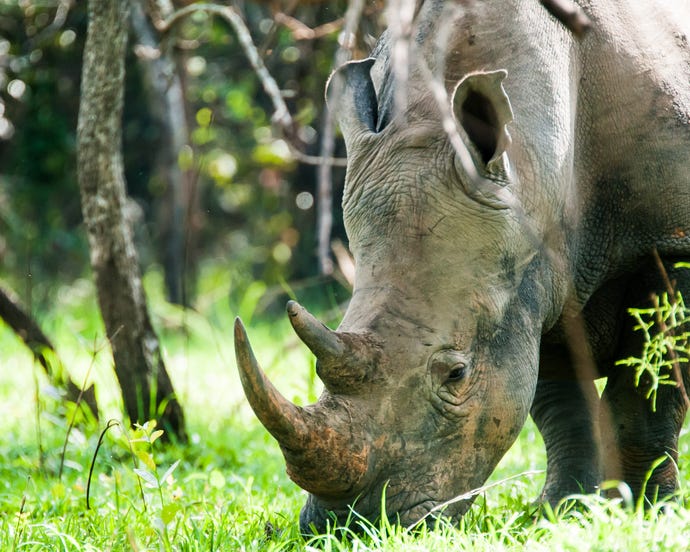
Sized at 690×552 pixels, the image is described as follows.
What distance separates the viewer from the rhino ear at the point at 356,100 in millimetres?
3859

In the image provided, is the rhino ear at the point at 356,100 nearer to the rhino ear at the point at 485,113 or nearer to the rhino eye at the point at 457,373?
the rhino ear at the point at 485,113

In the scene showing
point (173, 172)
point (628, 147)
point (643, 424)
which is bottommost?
point (173, 172)

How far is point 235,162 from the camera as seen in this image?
13.5 m

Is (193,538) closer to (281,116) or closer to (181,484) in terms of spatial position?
(181,484)

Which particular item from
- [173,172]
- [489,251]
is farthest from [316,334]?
[173,172]

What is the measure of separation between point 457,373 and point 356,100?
3.75 feet

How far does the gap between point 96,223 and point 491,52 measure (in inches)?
92.8

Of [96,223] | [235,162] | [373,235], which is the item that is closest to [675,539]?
[373,235]

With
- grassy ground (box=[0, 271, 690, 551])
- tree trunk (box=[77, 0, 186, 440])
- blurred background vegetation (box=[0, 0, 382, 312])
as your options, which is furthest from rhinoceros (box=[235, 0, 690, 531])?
blurred background vegetation (box=[0, 0, 382, 312])

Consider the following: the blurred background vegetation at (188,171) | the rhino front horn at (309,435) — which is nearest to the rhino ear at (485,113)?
the rhino front horn at (309,435)

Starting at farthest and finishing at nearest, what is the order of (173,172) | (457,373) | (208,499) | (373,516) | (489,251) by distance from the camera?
1. (173,172)
2. (208,499)
3. (489,251)
4. (457,373)
5. (373,516)

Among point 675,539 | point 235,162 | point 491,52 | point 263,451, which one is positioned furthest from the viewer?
point 235,162

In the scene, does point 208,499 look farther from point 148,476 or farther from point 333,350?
point 333,350

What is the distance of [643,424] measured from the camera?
4.01m
